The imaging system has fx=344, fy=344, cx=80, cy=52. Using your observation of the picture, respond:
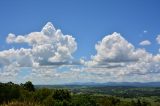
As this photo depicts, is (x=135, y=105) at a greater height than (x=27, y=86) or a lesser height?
lesser

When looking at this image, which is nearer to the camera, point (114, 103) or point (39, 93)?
point (39, 93)

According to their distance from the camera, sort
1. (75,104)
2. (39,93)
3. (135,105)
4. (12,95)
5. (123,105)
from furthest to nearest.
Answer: (135,105) → (123,105) → (39,93) → (12,95) → (75,104)

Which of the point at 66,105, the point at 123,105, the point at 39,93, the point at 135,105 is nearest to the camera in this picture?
the point at 66,105

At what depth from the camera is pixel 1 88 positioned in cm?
14350

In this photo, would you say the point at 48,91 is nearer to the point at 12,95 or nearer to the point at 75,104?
the point at 12,95

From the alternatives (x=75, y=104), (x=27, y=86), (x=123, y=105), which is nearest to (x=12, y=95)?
(x=75, y=104)

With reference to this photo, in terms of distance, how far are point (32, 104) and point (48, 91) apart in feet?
492

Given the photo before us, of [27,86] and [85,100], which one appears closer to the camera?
[85,100]

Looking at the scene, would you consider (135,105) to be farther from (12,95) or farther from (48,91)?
(12,95)

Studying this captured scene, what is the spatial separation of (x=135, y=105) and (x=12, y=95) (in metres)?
80.7

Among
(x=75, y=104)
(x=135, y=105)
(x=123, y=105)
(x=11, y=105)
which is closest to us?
(x=11, y=105)

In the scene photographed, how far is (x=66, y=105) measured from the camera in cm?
11375

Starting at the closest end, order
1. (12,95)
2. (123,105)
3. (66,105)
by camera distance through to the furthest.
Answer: (66,105) < (12,95) < (123,105)

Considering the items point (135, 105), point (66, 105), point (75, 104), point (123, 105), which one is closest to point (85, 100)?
point (75, 104)
